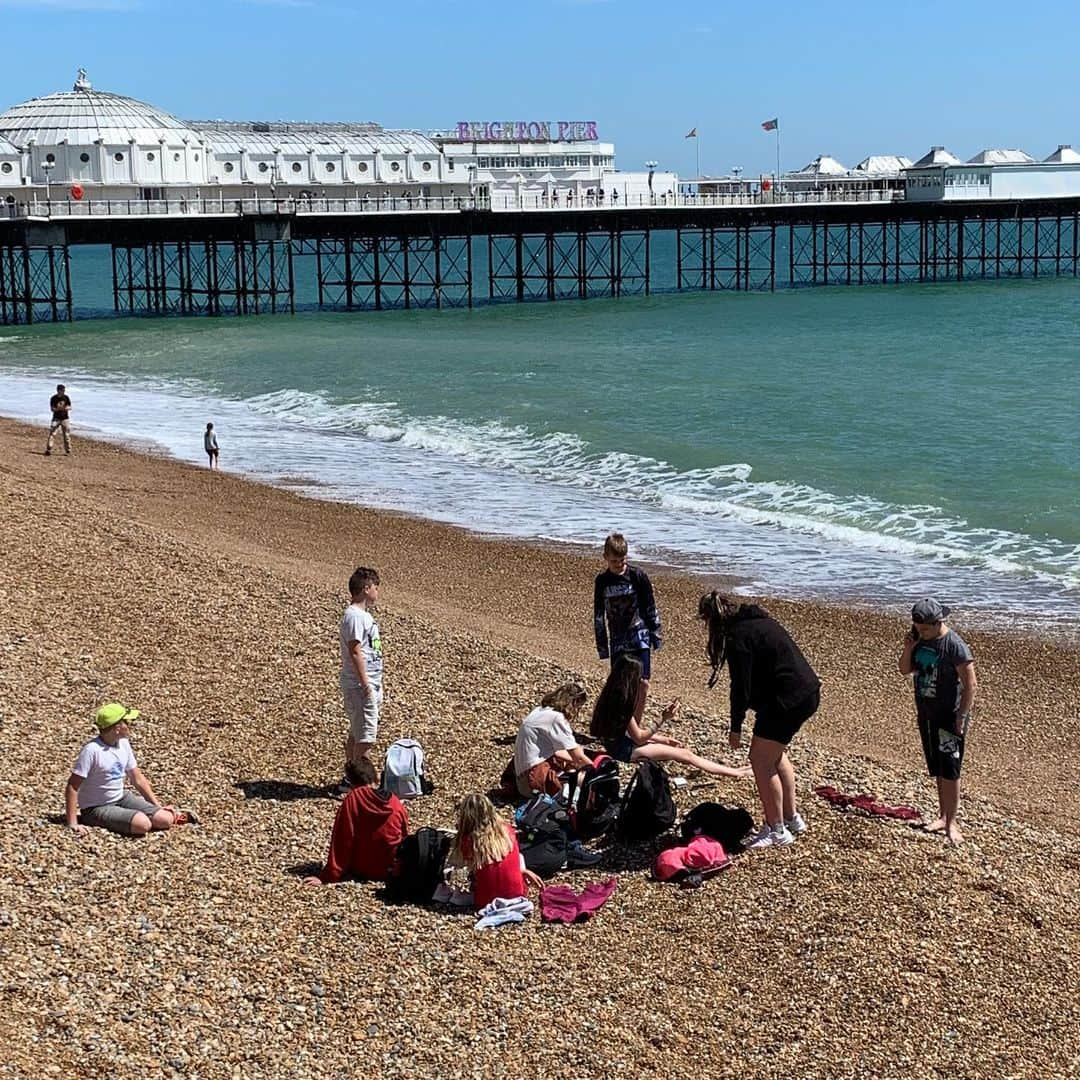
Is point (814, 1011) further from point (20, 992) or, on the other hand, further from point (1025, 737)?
point (1025, 737)

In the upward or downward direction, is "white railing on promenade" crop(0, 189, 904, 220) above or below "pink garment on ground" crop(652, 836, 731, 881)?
above

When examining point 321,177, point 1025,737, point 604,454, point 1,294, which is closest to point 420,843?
point 1025,737

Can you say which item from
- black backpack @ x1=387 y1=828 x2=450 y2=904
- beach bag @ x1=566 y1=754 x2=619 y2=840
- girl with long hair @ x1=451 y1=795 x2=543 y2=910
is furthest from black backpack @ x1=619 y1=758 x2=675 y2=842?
black backpack @ x1=387 y1=828 x2=450 y2=904

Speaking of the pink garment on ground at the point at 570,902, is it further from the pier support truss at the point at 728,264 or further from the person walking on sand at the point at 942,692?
the pier support truss at the point at 728,264

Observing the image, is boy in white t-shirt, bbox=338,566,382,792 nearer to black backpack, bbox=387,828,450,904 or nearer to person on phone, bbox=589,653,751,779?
black backpack, bbox=387,828,450,904

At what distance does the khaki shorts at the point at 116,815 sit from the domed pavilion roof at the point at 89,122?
53.4 m

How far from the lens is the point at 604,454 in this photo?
2539 cm

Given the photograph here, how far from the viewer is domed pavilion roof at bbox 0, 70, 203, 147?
5784 centimetres

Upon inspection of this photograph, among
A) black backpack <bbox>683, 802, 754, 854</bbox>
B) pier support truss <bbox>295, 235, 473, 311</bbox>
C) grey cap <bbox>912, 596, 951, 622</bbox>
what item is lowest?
black backpack <bbox>683, 802, 754, 854</bbox>

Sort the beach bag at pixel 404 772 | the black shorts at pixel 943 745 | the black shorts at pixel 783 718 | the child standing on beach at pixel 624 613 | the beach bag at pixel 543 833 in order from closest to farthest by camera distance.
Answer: the black shorts at pixel 783 718 → the beach bag at pixel 543 833 → the black shorts at pixel 943 745 → the beach bag at pixel 404 772 → the child standing on beach at pixel 624 613

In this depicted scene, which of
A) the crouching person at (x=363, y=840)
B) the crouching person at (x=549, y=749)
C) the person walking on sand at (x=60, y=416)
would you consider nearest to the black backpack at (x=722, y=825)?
the crouching person at (x=549, y=749)

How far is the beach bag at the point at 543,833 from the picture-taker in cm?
754

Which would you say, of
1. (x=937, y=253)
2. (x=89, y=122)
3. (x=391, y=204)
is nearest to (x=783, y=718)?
(x=391, y=204)

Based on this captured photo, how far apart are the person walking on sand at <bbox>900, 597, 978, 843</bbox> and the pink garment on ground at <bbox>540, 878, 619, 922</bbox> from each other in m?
1.83
